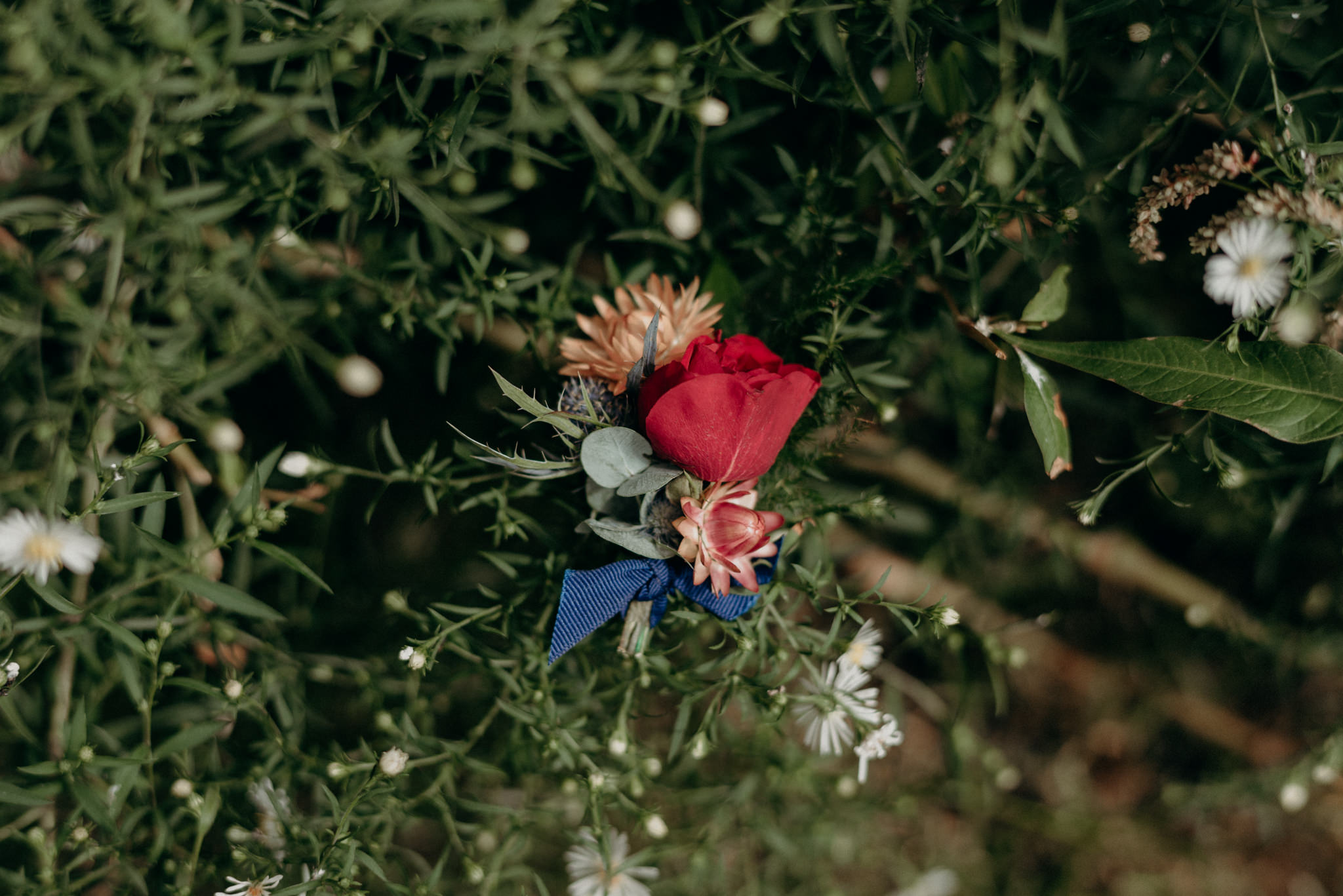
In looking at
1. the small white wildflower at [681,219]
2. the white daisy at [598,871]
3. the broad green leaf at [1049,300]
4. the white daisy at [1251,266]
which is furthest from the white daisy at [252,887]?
the white daisy at [1251,266]

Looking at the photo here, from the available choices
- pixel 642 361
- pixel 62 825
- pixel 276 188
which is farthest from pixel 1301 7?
pixel 62 825

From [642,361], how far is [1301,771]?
3.73 feet

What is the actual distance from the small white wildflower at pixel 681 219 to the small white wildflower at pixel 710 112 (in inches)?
3.5

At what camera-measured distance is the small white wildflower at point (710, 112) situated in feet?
2.20

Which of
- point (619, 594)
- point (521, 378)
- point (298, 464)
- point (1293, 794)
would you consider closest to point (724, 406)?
point (619, 594)

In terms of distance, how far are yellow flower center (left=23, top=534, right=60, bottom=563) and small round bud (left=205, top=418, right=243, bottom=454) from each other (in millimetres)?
189

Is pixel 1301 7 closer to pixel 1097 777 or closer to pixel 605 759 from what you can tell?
pixel 605 759

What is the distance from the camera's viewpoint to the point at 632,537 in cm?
61

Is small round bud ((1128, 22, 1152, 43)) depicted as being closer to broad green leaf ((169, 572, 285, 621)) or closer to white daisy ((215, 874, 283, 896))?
broad green leaf ((169, 572, 285, 621))

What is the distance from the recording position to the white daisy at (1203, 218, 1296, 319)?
0.67m

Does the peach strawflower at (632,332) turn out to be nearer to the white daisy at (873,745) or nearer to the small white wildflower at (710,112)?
the small white wildflower at (710,112)

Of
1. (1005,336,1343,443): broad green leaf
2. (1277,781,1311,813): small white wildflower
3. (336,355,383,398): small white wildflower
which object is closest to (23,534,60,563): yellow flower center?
(336,355,383,398): small white wildflower

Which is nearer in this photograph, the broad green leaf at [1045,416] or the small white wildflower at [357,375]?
the broad green leaf at [1045,416]

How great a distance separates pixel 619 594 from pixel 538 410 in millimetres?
198
